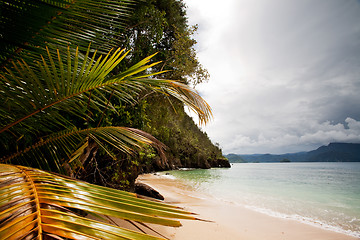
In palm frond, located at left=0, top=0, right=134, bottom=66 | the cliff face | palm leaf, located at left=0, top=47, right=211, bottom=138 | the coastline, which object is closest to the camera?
palm leaf, located at left=0, top=47, right=211, bottom=138

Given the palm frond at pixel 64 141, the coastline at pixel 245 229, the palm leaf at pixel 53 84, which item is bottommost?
the coastline at pixel 245 229

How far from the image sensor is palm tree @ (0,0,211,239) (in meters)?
0.42

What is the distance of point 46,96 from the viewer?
4.13 ft

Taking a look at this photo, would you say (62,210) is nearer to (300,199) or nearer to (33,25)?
(33,25)

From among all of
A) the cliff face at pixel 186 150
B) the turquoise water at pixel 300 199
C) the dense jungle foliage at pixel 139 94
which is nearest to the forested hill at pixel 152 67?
the dense jungle foliage at pixel 139 94

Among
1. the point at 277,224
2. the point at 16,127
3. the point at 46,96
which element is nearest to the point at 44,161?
the point at 16,127

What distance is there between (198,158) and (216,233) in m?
38.4

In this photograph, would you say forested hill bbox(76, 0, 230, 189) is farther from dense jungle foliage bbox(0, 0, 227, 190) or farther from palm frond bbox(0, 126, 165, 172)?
palm frond bbox(0, 126, 165, 172)

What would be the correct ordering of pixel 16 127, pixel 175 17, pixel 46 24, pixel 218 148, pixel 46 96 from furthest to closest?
pixel 218 148
pixel 175 17
pixel 16 127
pixel 46 24
pixel 46 96

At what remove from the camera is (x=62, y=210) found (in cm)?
49

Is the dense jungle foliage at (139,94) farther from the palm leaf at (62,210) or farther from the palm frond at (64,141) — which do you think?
the palm leaf at (62,210)

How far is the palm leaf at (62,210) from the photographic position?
37cm

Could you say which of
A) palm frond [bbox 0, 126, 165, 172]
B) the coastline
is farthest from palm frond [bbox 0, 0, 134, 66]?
the coastline

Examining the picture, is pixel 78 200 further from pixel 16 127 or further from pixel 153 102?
pixel 153 102
